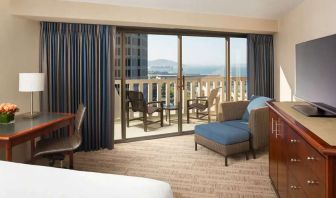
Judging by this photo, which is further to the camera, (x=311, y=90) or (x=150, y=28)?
(x=150, y=28)

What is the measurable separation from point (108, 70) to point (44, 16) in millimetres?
1088

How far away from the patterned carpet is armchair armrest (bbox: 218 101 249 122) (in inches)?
24.2

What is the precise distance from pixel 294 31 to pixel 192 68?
182 cm

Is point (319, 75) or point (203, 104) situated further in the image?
point (203, 104)

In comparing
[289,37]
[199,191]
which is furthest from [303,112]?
[289,37]

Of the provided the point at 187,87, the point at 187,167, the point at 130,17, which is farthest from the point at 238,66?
the point at 187,167

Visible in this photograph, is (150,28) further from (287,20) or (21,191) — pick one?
(21,191)

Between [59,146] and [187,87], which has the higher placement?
[187,87]

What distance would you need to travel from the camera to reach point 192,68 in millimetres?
4699

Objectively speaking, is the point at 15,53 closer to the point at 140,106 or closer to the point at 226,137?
the point at 140,106

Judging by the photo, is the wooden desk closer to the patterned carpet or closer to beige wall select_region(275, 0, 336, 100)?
the patterned carpet

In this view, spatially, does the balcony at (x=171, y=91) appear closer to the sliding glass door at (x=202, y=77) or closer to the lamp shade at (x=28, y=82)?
the sliding glass door at (x=202, y=77)

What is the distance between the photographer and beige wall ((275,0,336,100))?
2710 mm

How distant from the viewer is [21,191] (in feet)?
3.54
